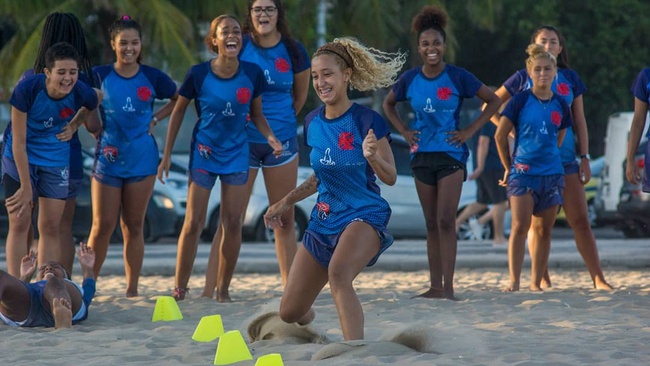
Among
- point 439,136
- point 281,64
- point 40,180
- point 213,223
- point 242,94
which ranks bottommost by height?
point 213,223

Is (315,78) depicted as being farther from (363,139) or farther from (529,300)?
(529,300)

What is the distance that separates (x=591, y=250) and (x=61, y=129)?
14.0ft

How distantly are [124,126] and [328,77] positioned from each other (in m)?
3.01

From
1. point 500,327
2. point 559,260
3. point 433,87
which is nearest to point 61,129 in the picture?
point 433,87

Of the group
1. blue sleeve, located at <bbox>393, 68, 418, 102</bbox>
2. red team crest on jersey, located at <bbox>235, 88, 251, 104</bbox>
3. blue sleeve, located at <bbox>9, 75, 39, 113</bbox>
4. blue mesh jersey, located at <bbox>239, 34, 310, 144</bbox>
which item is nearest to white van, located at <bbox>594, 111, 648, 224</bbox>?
blue sleeve, located at <bbox>393, 68, 418, 102</bbox>

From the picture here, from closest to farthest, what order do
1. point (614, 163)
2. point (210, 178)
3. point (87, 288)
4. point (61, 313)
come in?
point (61, 313), point (87, 288), point (210, 178), point (614, 163)

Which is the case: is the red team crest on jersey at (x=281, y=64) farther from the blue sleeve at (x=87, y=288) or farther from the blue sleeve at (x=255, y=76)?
the blue sleeve at (x=87, y=288)

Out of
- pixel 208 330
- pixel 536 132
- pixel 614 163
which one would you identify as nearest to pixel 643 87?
pixel 536 132

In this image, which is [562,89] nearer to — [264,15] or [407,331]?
[264,15]

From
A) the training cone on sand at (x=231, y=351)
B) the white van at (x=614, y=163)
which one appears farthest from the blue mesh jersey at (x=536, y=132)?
the white van at (x=614, y=163)

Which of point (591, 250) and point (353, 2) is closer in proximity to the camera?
point (591, 250)

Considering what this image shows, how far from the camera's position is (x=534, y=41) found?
1077cm

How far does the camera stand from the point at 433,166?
9.80 meters

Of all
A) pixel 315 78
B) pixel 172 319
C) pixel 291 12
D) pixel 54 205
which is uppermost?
pixel 291 12
